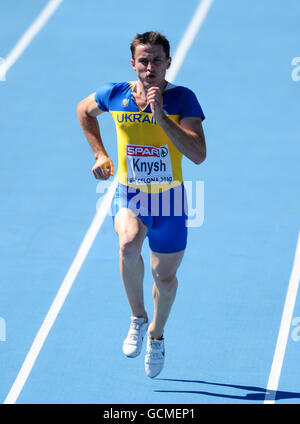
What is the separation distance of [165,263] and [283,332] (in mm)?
1711

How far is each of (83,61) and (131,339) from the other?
648 cm

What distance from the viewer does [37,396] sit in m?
6.86

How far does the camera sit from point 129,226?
6.11 m

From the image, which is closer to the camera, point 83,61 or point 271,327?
point 271,327

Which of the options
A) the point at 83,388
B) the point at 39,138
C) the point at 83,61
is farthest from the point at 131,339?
the point at 83,61

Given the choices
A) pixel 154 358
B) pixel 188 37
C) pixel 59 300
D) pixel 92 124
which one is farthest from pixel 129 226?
pixel 188 37

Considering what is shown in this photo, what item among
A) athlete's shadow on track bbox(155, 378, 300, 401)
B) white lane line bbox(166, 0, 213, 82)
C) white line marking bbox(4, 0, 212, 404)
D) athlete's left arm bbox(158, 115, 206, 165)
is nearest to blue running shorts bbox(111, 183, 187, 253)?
athlete's left arm bbox(158, 115, 206, 165)

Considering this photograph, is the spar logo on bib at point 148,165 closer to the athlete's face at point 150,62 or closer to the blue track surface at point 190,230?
the athlete's face at point 150,62

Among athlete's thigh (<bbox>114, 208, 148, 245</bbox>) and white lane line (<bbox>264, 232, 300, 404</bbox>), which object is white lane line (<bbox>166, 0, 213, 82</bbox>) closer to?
white lane line (<bbox>264, 232, 300, 404</bbox>)

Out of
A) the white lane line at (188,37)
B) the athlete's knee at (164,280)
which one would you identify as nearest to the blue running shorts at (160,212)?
the athlete's knee at (164,280)

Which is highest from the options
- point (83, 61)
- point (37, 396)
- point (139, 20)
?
point (139, 20)

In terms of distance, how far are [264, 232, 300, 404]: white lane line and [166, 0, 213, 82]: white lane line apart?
4084mm

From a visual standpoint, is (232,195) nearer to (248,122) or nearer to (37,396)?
(248,122)

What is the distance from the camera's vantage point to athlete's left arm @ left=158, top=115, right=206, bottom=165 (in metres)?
5.77
